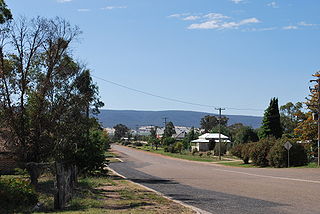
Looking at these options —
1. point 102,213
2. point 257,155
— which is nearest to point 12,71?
point 102,213

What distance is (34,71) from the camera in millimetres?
16359

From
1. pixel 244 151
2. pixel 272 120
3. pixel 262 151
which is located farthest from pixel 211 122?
pixel 262 151

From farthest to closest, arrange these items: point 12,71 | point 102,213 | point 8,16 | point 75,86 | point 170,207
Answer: point 75,86, point 12,71, point 8,16, point 170,207, point 102,213

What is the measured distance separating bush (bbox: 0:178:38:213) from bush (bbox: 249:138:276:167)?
32925 millimetres

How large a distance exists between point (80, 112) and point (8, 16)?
16.9 ft

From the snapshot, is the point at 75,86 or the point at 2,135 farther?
the point at 75,86

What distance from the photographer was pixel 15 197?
39.1 ft

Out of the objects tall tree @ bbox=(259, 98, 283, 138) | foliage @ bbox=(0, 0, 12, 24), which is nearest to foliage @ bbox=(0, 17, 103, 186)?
foliage @ bbox=(0, 0, 12, 24)

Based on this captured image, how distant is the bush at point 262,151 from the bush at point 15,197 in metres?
32.9

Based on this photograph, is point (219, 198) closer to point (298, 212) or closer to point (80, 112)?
point (298, 212)

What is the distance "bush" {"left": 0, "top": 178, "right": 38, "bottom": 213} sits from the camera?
1136 cm

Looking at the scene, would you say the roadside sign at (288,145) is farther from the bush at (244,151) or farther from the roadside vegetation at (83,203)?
the roadside vegetation at (83,203)

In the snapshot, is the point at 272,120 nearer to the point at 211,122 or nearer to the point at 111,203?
the point at 111,203

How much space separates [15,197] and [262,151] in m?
33.9
